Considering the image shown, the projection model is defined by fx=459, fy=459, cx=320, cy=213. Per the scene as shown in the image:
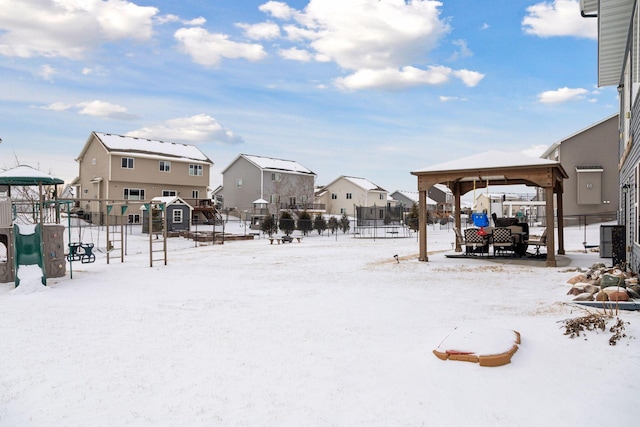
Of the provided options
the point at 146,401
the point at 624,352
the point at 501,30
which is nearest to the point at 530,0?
the point at 501,30

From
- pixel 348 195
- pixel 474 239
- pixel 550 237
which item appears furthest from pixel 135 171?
pixel 550 237

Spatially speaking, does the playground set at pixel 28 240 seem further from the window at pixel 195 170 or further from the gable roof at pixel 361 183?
the gable roof at pixel 361 183

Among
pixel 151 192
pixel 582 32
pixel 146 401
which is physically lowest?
pixel 146 401

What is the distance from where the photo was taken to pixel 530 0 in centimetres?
1417

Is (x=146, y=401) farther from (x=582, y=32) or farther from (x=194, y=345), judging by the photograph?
(x=582, y=32)

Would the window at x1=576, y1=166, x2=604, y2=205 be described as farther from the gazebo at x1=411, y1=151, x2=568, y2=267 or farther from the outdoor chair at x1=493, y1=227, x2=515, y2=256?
the outdoor chair at x1=493, y1=227, x2=515, y2=256

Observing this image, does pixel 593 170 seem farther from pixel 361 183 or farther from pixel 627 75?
pixel 361 183

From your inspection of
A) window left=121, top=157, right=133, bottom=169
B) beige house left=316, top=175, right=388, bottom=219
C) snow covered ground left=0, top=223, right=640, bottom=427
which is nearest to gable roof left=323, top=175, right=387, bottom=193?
beige house left=316, top=175, right=388, bottom=219

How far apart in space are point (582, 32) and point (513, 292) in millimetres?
11454

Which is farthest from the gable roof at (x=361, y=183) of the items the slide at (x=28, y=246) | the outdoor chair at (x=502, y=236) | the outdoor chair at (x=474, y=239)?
the slide at (x=28, y=246)

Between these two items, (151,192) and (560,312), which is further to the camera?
(151,192)

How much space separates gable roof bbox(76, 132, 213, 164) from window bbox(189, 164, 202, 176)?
2.17 feet

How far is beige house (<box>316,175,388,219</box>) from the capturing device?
58.7 meters

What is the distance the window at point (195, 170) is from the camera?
42594 millimetres
